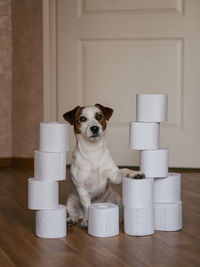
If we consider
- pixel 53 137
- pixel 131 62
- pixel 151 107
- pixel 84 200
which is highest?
pixel 131 62

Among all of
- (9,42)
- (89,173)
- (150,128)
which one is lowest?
(89,173)

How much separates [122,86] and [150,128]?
182 centimetres

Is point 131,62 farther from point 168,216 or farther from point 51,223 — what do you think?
point 51,223

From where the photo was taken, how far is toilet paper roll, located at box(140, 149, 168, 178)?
2.44 m

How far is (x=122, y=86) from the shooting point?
167 inches

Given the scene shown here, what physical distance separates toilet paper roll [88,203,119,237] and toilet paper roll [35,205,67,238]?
0.13 metres

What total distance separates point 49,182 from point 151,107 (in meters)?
0.56

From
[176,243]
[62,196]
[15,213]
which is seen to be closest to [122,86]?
[62,196]

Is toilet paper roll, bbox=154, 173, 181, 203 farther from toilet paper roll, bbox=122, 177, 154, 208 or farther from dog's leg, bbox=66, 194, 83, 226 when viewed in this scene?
dog's leg, bbox=66, 194, 83, 226

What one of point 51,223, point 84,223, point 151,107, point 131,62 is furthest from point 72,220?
point 131,62

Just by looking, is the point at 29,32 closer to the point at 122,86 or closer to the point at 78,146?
the point at 122,86

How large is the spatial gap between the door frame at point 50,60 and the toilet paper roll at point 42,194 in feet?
6.65

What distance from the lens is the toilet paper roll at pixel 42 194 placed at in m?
2.33

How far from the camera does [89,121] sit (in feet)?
8.24
